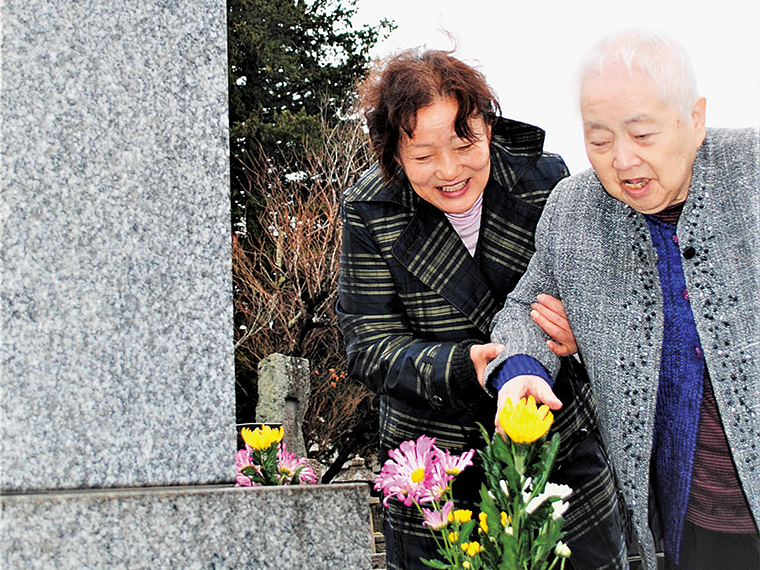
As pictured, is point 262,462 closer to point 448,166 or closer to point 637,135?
point 448,166

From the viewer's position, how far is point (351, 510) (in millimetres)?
1528

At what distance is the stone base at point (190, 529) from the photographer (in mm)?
1354

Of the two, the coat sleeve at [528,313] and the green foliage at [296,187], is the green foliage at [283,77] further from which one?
the coat sleeve at [528,313]

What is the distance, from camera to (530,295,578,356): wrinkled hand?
207 cm

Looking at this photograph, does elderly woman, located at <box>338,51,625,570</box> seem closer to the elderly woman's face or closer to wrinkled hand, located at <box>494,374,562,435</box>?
the elderly woman's face

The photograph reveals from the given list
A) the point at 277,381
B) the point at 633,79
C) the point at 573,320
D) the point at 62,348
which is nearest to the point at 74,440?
the point at 62,348

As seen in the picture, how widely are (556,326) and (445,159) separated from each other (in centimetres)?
60

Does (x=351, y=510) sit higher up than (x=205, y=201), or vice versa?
(x=205, y=201)

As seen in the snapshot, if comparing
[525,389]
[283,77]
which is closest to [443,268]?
[525,389]

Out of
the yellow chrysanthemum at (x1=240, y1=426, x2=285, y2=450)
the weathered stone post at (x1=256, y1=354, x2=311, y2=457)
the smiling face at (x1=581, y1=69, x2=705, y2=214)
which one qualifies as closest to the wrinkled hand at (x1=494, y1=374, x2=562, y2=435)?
the smiling face at (x1=581, y1=69, x2=705, y2=214)

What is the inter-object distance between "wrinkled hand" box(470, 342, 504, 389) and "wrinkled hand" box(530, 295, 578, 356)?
4.6 inches

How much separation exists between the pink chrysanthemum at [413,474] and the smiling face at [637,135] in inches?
28.0

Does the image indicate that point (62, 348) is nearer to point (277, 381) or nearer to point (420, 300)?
point (420, 300)

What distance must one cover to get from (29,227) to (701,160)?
1424 mm
